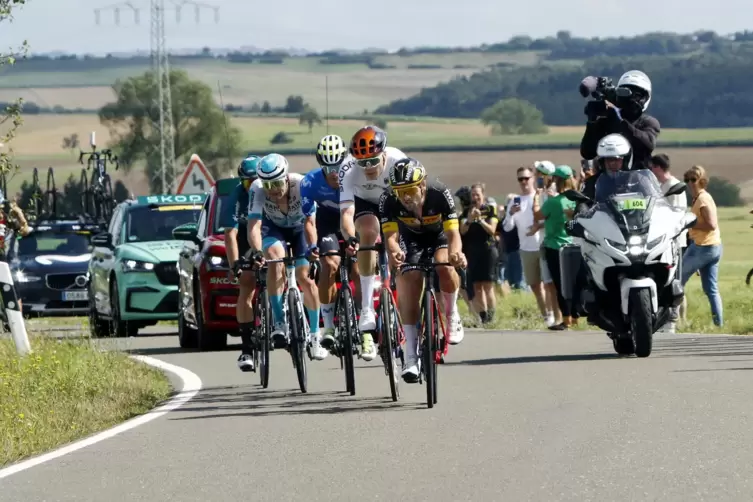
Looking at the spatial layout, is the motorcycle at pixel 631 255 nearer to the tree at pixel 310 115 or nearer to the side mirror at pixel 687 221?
the side mirror at pixel 687 221

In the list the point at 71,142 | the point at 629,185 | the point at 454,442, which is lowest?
the point at 71,142

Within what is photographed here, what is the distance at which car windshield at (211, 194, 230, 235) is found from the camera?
65.8 feet

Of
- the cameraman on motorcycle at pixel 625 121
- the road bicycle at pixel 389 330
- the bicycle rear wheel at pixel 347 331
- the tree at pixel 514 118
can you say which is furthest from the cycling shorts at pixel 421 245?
the tree at pixel 514 118

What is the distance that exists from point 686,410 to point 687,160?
81.1m

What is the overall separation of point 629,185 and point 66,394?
4880 millimetres

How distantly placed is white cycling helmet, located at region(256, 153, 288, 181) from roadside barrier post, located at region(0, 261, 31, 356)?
282 centimetres

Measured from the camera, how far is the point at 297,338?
563 inches

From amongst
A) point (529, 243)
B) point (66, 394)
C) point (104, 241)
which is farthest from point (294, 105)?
point (66, 394)

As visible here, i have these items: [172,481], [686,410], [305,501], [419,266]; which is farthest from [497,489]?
[419,266]

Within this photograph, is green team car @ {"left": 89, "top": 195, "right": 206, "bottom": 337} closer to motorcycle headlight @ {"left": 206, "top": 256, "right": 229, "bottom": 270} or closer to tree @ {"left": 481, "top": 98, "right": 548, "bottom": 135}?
motorcycle headlight @ {"left": 206, "top": 256, "right": 229, "bottom": 270}

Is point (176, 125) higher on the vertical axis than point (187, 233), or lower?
lower

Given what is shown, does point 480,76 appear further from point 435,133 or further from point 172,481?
point 172,481

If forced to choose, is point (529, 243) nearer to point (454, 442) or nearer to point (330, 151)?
point (330, 151)

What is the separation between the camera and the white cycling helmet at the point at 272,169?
14.4 m
